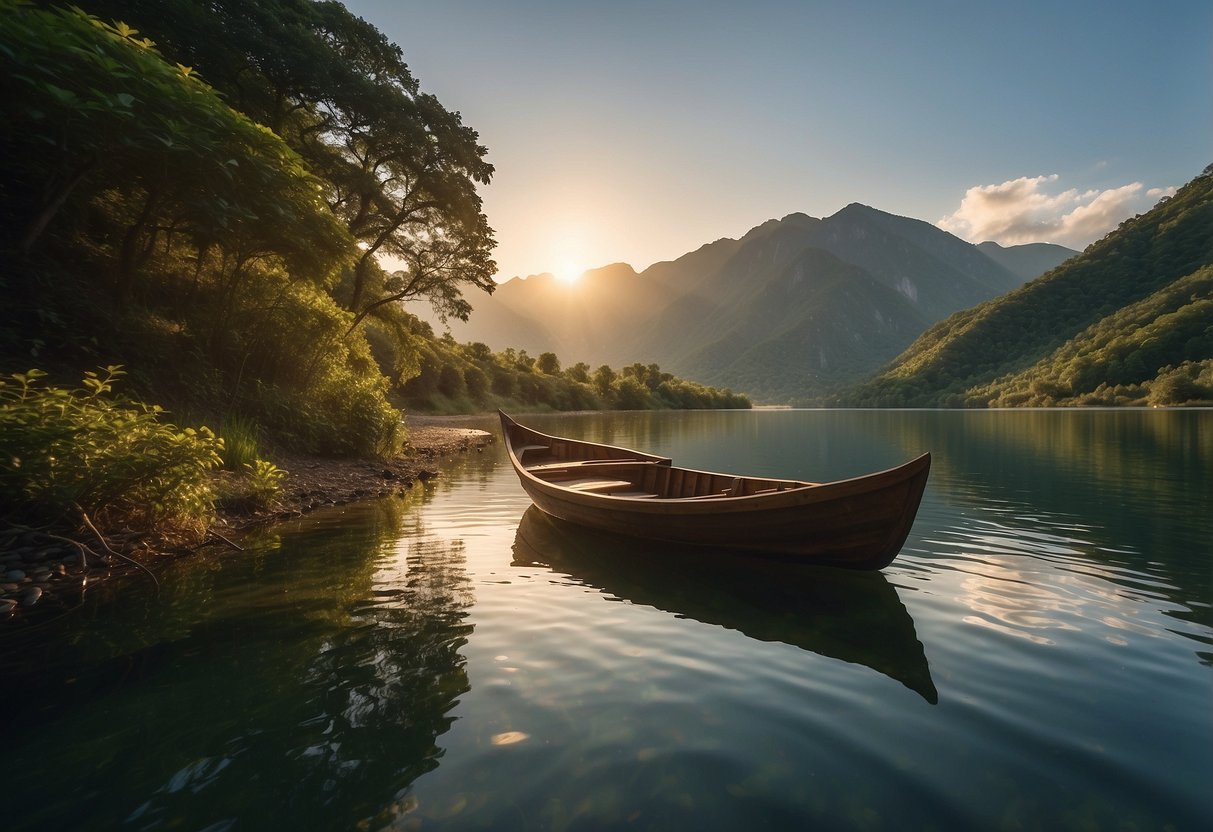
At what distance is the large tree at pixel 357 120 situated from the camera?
15.2 metres

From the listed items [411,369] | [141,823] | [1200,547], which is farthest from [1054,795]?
[411,369]

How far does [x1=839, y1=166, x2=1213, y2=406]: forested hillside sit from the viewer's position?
76.1 meters

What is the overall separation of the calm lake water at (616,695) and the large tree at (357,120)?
48.2ft

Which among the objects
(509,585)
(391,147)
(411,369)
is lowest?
(509,585)

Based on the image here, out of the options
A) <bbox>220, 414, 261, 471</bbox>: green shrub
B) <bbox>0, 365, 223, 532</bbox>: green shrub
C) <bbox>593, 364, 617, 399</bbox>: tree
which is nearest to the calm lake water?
<bbox>0, 365, 223, 532</bbox>: green shrub

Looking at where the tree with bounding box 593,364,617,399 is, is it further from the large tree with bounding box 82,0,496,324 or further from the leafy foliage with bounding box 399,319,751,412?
the large tree with bounding box 82,0,496,324

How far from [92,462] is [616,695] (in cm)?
767

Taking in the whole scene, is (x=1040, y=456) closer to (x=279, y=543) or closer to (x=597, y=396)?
(x=279, y=543)

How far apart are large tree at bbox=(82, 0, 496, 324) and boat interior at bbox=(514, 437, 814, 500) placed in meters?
11.1

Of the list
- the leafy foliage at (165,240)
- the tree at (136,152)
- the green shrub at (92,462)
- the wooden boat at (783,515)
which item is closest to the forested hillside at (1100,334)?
the wooden boat at (783,515)

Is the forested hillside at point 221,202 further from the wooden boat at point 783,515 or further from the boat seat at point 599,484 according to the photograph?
the wooden boat at point 783,515

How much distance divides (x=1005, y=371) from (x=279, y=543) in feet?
413

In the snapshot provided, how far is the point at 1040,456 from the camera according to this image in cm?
2369

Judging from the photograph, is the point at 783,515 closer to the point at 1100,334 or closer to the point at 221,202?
the point at 221,202
